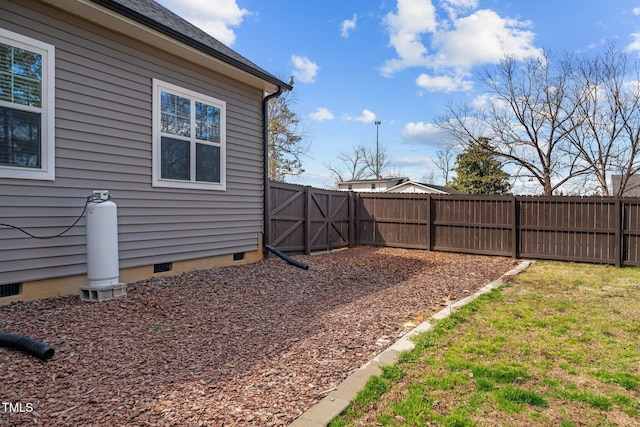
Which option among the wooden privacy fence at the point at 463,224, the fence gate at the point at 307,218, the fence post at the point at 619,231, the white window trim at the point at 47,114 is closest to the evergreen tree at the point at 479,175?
the wooden privacy fence at the point at 463,224

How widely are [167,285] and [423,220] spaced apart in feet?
24.4

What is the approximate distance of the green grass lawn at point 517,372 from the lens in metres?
2.24

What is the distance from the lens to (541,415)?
2.25m

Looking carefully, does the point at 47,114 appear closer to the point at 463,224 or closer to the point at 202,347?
the point at 202,347

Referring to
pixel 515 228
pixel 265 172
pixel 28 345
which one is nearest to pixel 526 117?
pixel 515 228

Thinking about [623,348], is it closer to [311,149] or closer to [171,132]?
[171,132]

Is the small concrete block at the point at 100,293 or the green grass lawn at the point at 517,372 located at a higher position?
the small concrete block at the point at 100,293

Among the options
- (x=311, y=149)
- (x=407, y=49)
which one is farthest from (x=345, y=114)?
(x=407, y=49)

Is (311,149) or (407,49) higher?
(407,49)

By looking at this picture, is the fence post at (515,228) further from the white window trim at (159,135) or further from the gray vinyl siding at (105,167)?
the white window trim at (159,135)

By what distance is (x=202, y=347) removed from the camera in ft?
10.6

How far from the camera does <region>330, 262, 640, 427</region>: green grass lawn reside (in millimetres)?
2244

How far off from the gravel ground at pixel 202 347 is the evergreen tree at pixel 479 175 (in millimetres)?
15240

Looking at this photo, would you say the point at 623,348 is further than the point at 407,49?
No
